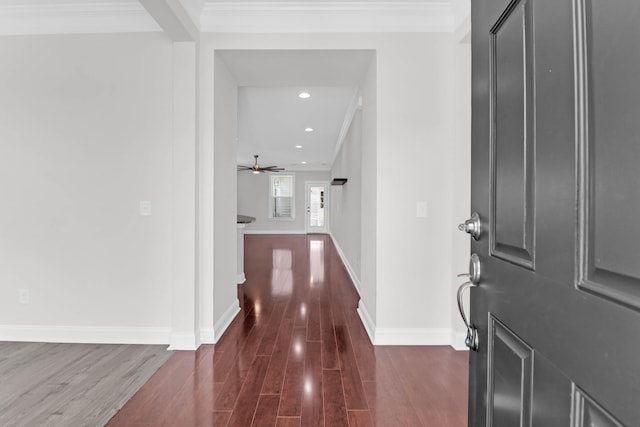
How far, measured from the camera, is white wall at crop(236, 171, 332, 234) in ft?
38.5

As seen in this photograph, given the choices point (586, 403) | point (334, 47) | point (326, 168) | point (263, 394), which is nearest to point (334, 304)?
point (263, 394)

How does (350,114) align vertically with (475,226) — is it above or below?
above

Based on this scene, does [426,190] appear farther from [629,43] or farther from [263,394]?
[629,43]

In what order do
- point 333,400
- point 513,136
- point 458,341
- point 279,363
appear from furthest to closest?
point 458,341
point 279,363
point 333,400
point 513,136

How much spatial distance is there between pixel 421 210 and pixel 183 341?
7.13 ft

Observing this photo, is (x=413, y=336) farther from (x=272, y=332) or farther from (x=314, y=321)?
(x=272, y=332)

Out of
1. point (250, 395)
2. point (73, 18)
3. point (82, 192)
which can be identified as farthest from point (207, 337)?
point (73, 18)

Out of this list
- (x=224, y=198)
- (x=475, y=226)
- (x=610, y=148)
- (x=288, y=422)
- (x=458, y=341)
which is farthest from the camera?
(x=224, y=198)

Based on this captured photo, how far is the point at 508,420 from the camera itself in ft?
2.47

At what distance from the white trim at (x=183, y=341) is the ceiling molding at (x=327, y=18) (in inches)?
96.3

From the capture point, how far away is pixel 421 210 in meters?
2.62

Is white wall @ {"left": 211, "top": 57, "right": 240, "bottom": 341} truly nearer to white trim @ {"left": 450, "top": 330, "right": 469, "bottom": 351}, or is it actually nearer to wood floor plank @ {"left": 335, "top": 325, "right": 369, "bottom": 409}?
wood floor plank @ {"left": 335, "top": 325, "right": 369, "bottom": 409}

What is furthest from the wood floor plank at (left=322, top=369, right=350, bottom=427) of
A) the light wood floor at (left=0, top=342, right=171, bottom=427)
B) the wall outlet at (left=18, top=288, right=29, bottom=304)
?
the wall outlet at (left=18, top=288, right=29, bottom=304)

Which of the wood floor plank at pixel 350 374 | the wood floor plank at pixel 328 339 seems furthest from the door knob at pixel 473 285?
the wood floor plank at pixel 328 339
